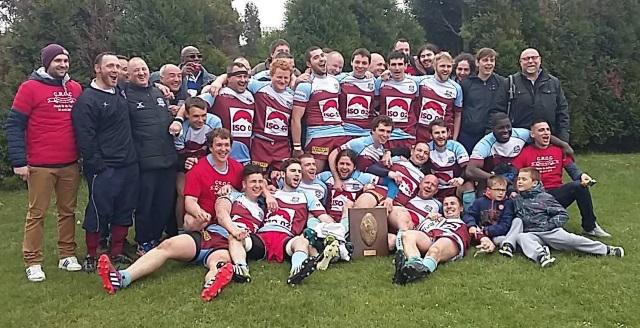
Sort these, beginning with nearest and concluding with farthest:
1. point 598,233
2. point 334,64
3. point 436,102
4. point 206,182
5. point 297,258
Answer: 1. point 297,258
2. point 206,182
3. point 598,233
4. point 436,102
5. point 334,64

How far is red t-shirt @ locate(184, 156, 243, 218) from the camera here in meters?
6.07

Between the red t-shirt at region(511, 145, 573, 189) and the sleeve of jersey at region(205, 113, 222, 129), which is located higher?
the sleeve of jersey at region(205, 113, 222, 129)

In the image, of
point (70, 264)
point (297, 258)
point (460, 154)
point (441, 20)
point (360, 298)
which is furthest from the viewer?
point (441, 20)

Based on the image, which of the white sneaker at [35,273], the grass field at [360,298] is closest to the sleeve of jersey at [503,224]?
the grass field at [360,298]

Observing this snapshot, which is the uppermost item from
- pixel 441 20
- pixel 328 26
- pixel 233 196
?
pixel 441 20

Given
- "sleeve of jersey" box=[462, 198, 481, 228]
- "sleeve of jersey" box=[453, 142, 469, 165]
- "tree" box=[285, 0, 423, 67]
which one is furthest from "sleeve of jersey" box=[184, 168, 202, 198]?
"tree" box=[285, 0, 423, 67]

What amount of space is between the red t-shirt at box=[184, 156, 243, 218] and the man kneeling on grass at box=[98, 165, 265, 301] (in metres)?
0.12

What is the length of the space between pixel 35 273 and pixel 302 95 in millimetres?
3058

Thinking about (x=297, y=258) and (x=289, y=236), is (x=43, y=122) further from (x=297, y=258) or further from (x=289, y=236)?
Result: (x=297, y=258)

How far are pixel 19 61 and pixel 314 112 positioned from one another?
7.73 metres

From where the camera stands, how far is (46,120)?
587 centimetres

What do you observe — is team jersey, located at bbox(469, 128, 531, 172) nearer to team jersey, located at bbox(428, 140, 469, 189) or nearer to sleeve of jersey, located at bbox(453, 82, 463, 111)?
team jersey, located at bbox(428, 140, 469, 189)

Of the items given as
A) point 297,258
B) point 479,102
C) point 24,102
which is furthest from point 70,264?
point 479,102

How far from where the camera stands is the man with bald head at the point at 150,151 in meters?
6.23
